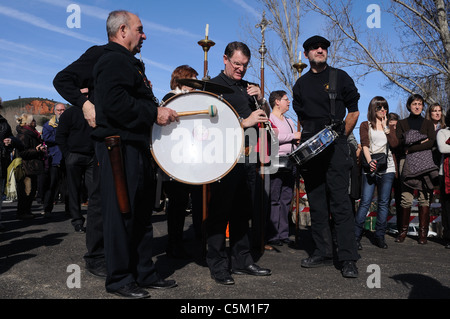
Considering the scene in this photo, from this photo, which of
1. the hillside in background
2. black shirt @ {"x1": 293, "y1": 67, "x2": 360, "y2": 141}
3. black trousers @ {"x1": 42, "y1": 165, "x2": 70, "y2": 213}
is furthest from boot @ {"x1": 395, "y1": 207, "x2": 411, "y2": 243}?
the hillside in background

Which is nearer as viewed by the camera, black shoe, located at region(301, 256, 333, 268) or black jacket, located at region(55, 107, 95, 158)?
black shoe, located at region(301, 256, 333, 268)

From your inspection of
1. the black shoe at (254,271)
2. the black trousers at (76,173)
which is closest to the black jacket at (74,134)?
the black trousers at (76,173)

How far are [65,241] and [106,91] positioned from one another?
3.37 meters

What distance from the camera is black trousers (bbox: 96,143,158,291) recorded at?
10.9ft

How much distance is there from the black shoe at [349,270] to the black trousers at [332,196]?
4cm

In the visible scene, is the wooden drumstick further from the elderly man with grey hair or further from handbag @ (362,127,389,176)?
handbag @ (362,127,389,176)

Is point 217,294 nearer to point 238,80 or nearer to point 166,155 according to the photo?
point 166,155

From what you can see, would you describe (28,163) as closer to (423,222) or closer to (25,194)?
(25,194)

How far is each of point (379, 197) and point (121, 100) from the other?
4461mm

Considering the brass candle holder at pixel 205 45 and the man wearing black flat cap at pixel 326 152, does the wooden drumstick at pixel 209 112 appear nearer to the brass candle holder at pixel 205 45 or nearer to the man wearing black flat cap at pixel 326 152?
the man wearing black flat cap at pixel 326 152

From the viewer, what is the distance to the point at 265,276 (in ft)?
13.5

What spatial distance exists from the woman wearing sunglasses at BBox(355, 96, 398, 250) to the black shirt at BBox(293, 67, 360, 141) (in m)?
1.89

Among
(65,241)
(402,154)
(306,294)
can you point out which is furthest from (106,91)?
(402,154)

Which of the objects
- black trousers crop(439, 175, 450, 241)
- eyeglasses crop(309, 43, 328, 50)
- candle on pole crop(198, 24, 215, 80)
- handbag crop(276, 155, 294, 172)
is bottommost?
black trousers crop(439, 175, 450, 241)
